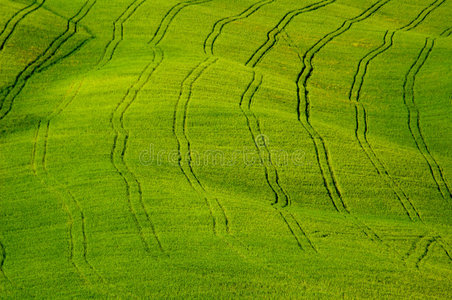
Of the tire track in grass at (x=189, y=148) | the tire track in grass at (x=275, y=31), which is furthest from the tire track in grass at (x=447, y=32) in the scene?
the tire track in grass at (x=189, y=148)

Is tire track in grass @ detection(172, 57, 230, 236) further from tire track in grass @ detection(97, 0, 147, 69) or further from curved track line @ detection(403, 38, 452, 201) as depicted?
curved track line @ detection(403, 38, 452, 201)

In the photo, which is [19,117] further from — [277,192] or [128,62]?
[277,192]

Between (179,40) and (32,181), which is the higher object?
(179,40)

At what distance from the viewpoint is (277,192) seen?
2045cm

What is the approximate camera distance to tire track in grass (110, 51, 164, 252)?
17328 millimetres

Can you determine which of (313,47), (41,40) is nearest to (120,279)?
(41,40)

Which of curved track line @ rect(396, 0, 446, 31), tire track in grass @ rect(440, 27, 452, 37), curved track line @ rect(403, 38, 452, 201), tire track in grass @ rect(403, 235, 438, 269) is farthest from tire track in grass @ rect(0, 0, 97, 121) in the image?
tire track in grass @ rect(440, 27, 452, 37)

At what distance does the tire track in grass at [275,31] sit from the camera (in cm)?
3093

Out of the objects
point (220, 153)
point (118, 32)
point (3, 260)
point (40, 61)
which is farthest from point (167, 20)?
point (3, 260)

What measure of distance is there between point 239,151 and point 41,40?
44.2 ft

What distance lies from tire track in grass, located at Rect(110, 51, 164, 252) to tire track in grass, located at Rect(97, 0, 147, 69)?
7.79 ft

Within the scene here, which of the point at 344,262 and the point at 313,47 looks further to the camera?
the point at 313,47

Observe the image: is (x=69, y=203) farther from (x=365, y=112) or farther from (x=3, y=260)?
(x=365, y=112)

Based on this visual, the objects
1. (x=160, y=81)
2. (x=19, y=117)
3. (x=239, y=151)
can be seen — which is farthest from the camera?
(x=160, y=81)
